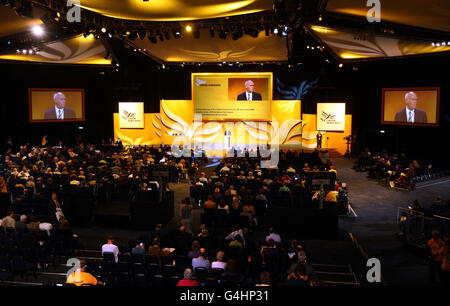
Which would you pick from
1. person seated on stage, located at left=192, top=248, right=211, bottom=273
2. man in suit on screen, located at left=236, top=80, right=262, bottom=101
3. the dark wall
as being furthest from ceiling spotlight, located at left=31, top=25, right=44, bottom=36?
man in suit on screen, located at left=236, top=80, right=262, bottom=101

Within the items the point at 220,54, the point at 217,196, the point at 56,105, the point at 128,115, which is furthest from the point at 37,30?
the point at 128,115

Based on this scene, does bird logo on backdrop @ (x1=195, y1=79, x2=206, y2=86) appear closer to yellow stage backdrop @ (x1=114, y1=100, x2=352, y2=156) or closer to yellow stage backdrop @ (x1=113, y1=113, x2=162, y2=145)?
yellow stage backdrop @ (x1=114, y1=100, x2=352, y2=156)

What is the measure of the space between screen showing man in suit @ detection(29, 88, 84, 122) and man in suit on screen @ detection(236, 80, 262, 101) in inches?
430

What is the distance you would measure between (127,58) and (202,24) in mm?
14279

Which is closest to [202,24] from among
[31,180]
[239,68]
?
[31,180]

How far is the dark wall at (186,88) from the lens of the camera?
21641 millimetres

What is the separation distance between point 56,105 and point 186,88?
29.0 feet

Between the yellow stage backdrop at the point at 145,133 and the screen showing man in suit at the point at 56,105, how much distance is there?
320 cm

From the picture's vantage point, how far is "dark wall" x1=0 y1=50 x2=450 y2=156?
71.0ft

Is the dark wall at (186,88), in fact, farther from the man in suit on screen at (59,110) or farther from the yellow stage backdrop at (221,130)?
the yellow stage backdrop at (221,130)

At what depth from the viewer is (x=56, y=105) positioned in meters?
25.9

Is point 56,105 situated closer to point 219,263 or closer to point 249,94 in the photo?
point 249,94

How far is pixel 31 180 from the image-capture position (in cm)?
1474

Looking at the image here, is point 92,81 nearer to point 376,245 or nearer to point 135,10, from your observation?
point 135,10
